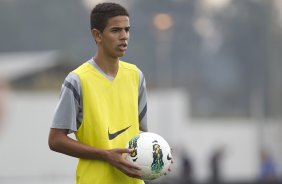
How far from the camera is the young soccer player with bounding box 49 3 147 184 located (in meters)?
8.30

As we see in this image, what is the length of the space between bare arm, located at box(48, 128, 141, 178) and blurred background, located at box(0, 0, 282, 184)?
33.3 m

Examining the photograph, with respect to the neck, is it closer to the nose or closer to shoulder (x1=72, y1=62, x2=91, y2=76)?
shoulder (x1=72, y1=62, x2=91, y2=76)

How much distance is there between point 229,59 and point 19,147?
5282 cm

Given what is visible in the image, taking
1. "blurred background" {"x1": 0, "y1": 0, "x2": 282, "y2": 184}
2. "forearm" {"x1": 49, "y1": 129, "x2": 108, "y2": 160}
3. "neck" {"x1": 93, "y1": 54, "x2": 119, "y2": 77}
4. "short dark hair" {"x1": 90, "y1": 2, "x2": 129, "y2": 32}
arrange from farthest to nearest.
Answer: "blurred background" {"x1": 0, "y1": 0, "x2": 282, "y2": 184} < "neck" {"x1": 93, "y1": 54, "x2": 119, "y2": 77} < "short dark hair" {"x1": 90, "y1": 2, "x2": 129, "y2": 32} < "forearm" {"x1": 49, "y1": 129, "x2": 108, "y2": 160}

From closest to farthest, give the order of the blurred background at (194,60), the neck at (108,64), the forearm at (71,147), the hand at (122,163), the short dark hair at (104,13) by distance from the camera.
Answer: the hand at (122,163)
the forearm at (71,147)
the short dark hair at (104,13)
the neck at (108,64)
the blurred background at (194,60)

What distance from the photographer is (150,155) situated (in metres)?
8.26

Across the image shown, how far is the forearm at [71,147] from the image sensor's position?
27.2 ft

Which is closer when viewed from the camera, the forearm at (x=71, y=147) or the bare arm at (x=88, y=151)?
the bare arm at (x=88, y=151)

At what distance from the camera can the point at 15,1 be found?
90.6 m

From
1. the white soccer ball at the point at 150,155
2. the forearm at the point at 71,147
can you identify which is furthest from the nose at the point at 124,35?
the forearm at the point at 71,147

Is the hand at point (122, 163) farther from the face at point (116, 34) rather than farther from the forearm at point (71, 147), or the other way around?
the face at point (116, 34)

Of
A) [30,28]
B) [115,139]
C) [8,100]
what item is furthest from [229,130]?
[115,139]

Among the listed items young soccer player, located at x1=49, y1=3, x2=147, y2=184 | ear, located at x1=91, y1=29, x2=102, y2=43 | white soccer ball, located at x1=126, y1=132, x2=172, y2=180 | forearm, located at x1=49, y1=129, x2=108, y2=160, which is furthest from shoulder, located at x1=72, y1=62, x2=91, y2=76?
white soccer ball, located at x1=126, y1=132, x2=172, y2=180

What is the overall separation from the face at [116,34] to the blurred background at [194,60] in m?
33.2
